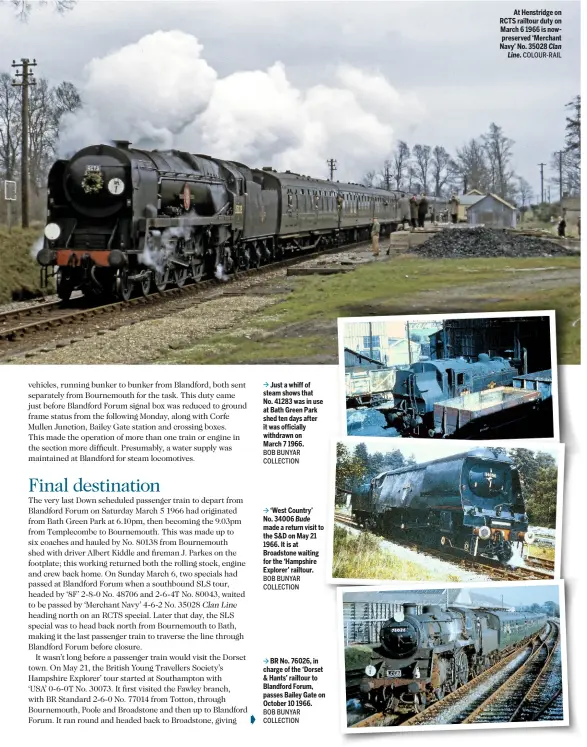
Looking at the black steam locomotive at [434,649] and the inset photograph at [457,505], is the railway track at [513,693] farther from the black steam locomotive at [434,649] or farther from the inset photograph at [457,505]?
the inset photograph at [457,505]

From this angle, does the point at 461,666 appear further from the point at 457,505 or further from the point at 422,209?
the point at 422,209

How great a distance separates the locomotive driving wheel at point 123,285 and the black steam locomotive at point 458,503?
5237mm

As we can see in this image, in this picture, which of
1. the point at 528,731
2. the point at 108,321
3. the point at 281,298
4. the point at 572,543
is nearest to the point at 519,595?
the point at 572,543

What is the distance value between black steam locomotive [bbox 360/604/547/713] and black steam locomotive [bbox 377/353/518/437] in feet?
3.71

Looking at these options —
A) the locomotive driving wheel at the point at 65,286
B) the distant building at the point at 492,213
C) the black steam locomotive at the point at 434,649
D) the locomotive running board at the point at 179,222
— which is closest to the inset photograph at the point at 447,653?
the black steam locomotive at the point at 434,649

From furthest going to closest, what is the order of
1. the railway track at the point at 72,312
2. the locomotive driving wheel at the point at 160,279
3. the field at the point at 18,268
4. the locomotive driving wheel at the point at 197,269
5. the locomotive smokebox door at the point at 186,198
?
the field at the point at 18,268, the locomotive smokebox door at the point at 186,198, the locomotive driving wheel at the point at 197,269, the locomotive driving wheel at the point at 160,279, the railway track at the point at 72,312

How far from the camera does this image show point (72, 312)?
8898 millimetres

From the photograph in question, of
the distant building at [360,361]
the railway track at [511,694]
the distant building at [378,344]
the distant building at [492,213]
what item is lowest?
the railway track at [511,694]

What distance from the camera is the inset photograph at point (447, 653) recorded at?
205 inches

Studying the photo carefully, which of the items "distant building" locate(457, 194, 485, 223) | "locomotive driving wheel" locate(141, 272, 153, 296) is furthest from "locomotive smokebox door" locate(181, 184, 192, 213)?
"distant building" locate(457, 194, 485, 223)

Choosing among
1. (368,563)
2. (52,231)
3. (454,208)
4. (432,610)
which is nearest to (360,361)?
(368,563)

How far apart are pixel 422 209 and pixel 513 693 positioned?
490cm

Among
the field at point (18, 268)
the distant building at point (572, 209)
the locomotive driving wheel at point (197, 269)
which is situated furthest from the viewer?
the field at point (18, 268)

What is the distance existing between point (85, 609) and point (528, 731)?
292 cm
